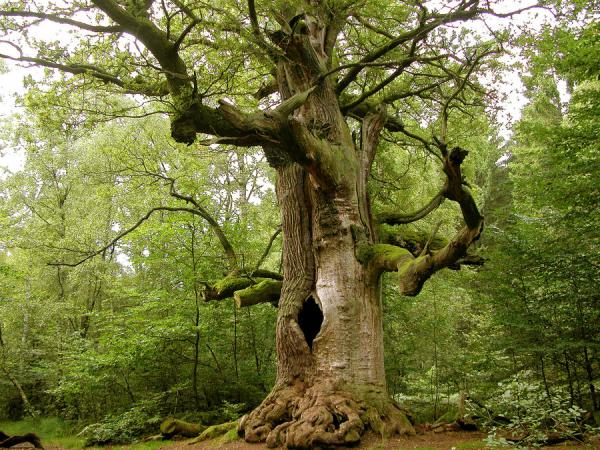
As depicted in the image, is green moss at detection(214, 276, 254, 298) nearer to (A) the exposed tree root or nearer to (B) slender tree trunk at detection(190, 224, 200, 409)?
(A) the exposed tree root

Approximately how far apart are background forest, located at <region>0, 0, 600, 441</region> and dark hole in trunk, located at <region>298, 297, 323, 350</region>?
6.52 feet

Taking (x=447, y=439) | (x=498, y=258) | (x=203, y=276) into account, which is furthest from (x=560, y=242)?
(x=203, y=276)

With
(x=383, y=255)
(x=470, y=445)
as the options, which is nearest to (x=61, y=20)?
(x=383, y=255)

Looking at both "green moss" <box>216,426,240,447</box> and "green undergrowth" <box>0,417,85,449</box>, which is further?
"green undergrowth" <box>0,417,85,449</box>

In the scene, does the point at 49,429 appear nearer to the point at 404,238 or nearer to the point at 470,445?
the point at 404,238

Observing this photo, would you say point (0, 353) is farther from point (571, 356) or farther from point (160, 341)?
point (571, 356)

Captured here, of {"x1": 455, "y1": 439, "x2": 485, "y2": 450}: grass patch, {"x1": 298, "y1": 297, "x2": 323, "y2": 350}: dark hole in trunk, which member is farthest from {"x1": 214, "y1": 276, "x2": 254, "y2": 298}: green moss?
{"x1": 455, "y1": 439, "x2": 485, "y2": 450}: grass patch

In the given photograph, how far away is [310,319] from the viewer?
6.86 meters

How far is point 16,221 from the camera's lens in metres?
18.3

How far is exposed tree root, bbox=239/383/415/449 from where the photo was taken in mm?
5133

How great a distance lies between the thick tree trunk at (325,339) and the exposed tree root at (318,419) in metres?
0.01

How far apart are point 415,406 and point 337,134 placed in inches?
258

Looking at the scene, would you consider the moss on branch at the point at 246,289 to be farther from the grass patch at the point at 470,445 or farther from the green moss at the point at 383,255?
the grass patch at the point at 470,445

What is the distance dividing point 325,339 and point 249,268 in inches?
100
